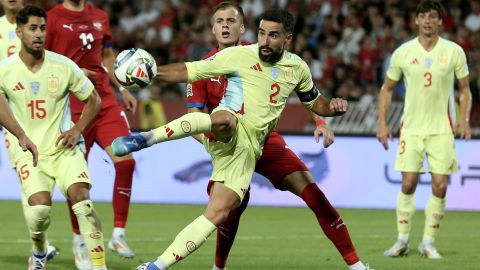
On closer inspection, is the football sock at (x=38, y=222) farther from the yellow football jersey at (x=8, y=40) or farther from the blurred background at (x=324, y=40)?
the blurred background at (x=324, y=40)

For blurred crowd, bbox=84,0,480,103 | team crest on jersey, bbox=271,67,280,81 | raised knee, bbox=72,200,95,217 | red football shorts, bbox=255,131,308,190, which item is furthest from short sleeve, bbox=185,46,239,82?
blurred crowd, bbox=84,0,480,103

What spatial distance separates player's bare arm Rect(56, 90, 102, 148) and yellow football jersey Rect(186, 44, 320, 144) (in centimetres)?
128

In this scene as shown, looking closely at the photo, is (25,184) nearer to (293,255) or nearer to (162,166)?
(293,255)

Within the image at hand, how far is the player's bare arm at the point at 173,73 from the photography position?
8.59 meters

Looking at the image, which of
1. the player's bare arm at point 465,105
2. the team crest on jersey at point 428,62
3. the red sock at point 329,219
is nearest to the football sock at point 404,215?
the player's bare arm at point 465,105

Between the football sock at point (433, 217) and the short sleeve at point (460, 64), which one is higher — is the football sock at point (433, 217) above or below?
below

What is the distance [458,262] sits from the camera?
37.1 ft

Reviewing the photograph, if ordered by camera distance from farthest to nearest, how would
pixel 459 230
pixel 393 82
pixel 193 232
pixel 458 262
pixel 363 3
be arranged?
pixel 363 3, pixel 459 230, pixel 393 82, pixel 458 262, pixel 193 232

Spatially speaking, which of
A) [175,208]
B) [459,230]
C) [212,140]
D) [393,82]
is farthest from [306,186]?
[175,208]

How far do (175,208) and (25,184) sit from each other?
818 centimetres

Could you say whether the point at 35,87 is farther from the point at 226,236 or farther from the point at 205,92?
the point at 226,236

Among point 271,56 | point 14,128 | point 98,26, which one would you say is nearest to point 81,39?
point 98,26

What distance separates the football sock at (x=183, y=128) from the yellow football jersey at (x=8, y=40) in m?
3.59

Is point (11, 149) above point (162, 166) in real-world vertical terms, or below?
above
